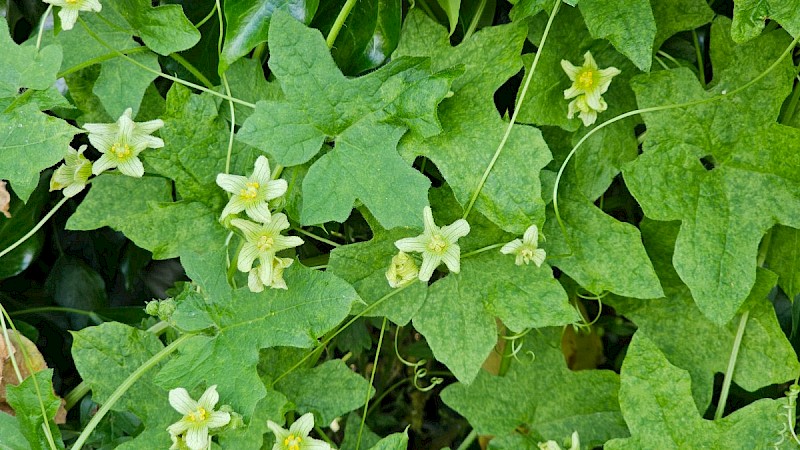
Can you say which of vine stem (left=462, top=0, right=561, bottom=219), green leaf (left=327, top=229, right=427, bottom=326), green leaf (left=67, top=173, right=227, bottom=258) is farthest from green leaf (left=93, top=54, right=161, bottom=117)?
vine stem (left=462, top=0, right=561, bottom=219)

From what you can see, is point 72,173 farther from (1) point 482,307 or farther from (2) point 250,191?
(1) point 482,307

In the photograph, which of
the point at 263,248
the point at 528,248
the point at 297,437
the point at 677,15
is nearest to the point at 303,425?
the point at 297,437

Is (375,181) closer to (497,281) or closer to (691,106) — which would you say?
(497,281)

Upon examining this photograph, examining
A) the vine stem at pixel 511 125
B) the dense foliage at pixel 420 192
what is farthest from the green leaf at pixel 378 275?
the vine stem at pixel 511 125

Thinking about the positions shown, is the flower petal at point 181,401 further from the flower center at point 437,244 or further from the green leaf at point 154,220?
the flower center at point 437,244

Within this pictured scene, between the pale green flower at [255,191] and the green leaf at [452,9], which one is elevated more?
the green leaf at [452,9]

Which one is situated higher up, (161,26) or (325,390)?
(161,26)

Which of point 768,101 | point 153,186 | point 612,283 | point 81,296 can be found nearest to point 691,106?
point 768,101
